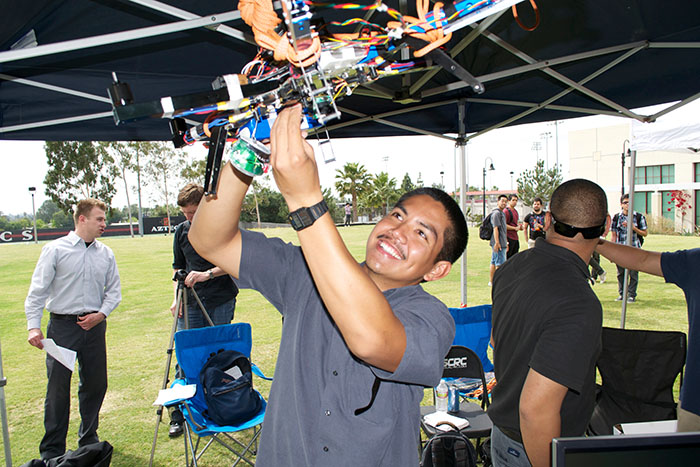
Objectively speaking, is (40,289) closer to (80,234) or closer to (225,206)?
(80,234)

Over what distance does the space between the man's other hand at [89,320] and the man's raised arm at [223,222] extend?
10.7ft

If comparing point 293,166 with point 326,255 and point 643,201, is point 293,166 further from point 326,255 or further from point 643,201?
point 643,201

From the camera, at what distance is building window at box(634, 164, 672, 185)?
Result: 127 ft

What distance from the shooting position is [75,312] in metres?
3.75

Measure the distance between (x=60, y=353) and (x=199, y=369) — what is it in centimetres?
113

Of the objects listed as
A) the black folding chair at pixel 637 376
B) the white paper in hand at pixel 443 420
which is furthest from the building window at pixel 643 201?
the white paper in hand at pixel 443 420

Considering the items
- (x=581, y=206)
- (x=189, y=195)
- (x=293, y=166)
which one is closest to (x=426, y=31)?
(x=293, y=166)

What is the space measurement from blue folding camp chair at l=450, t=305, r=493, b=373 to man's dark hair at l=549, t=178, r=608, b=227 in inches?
105

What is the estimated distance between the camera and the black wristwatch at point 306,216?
2.47 ft

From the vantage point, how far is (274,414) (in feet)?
3.98

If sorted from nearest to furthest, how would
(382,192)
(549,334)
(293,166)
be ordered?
(293,166) < (549,334) < (382,192)

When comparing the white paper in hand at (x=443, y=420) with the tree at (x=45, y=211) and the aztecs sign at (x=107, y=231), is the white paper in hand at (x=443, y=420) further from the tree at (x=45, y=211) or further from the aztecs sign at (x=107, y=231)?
the tree at (x=45, y=211)

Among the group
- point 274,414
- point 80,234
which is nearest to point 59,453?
point 80,234

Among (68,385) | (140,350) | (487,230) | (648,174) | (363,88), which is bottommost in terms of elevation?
(140,350)
